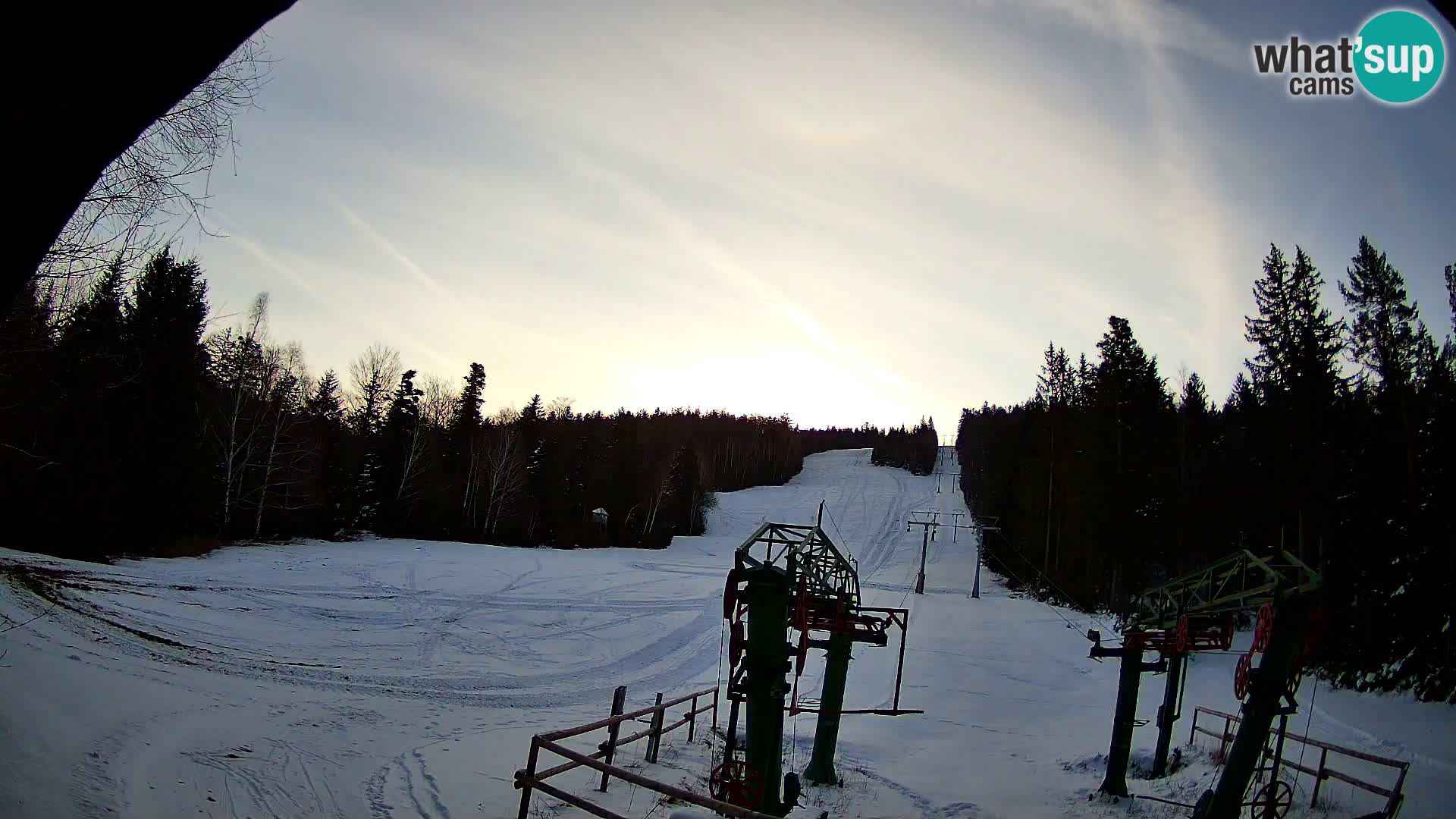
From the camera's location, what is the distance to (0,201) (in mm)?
2193

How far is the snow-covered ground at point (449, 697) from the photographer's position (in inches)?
436

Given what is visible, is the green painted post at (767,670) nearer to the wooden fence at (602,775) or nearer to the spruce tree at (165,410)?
the wooden fence at (602,775)

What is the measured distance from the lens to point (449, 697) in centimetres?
1814

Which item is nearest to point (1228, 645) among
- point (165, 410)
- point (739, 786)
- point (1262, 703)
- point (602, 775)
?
point (1262, 703)

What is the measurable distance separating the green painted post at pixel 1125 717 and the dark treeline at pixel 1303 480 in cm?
479

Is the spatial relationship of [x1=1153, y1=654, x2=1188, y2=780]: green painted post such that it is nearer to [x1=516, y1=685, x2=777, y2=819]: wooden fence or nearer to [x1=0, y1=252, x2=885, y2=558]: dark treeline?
[x1=516, y1=685, x2=777, y2=819]: wooden fence

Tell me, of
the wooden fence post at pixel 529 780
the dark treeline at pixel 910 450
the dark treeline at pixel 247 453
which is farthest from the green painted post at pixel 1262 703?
the dark treeline at pixel 910 450

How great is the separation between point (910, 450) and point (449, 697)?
11552 centimetres

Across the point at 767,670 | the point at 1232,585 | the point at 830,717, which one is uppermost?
the point at 1232,585

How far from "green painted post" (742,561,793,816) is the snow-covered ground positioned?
89.0 inches

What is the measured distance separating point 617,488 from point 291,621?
134 feet

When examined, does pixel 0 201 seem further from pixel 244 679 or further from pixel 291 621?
pixel 291 621

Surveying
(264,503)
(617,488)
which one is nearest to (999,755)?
(264,503)

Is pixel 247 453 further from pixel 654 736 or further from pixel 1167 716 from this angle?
pixel 1167 716
